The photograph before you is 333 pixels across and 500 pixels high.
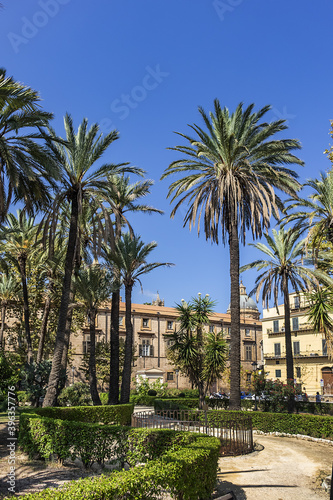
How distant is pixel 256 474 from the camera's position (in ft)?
37.3

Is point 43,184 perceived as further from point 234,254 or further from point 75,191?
point 234,254

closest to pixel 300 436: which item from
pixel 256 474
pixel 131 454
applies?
pixel 256 474

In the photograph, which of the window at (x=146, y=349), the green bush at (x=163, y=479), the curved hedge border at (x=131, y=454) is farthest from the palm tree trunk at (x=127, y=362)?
the window at (x=146, y=349)

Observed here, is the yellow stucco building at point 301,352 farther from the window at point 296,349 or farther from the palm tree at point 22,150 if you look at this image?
the palm tree at point 22,150

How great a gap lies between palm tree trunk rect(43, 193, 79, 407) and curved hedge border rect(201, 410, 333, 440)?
6950 millimetres

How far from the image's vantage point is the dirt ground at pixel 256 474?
30.3ft

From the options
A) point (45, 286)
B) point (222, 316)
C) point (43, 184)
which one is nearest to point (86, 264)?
point (45, 286)

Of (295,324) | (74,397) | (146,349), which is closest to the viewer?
(74,397)

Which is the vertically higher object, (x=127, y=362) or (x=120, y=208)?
(x=120, y=208)

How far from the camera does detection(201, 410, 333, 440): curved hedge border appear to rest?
726 inches

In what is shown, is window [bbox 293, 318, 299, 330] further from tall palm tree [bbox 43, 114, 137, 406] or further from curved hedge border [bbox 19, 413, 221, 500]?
curved hedge border [bbox 19, 413, 221, 500]

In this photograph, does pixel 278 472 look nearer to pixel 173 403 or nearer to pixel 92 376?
pixel 92 376

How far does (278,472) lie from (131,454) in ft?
14.5

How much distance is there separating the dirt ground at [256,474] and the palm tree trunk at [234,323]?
398 centimetres
